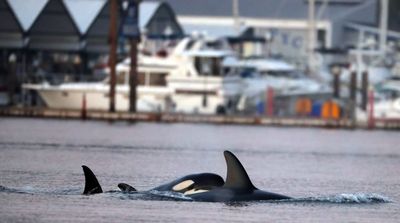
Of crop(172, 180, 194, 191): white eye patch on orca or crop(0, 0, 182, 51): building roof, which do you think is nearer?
crop(172, 180, 194, 191): white eye patch on orca

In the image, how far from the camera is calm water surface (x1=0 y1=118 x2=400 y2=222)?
1137 inches

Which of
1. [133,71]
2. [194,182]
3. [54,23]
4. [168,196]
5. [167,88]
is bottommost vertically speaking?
[168,196]

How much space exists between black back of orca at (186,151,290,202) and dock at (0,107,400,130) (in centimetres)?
3395

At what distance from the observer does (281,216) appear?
2862 centimetres

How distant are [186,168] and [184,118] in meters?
24.5

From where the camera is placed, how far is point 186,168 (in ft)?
134

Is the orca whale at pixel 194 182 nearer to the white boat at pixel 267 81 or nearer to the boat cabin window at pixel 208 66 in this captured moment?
the boat cabin window at pixel 208 66

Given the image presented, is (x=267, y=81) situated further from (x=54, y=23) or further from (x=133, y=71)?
(x=133, y=71)

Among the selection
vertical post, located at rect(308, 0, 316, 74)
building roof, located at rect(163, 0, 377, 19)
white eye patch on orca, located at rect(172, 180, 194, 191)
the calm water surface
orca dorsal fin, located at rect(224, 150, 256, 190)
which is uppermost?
building roof, located at rect(163, 0, 377, 19)

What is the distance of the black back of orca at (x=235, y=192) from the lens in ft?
95.4

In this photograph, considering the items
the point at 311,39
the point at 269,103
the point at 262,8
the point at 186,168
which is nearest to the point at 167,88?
the point at 269,103

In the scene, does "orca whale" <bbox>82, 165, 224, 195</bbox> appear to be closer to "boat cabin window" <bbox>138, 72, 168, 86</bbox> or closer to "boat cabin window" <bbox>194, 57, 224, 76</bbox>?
"boat cabin window" <bbox>138, 72, 168, 86</bbox>

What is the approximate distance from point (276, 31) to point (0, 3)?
144 feet

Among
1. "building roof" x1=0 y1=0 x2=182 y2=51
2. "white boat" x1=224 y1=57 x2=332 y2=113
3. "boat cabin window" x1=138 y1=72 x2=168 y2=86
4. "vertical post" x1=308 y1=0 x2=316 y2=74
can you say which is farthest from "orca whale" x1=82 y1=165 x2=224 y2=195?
"vertical post" x1=308 y1=0 x2=316 y2=74
